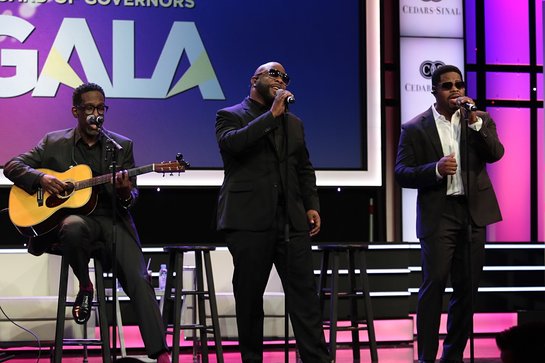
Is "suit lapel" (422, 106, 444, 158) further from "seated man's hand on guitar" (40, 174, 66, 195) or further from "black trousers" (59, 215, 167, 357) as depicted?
"seated man's hand on guitar" (40, 174, 66, 195)

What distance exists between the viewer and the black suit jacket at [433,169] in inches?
210

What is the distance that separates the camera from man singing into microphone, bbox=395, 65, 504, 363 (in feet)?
17.4

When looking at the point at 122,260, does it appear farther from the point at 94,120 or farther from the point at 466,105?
the point at 466,105

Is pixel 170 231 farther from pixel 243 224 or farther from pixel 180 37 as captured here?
pixel 243 224

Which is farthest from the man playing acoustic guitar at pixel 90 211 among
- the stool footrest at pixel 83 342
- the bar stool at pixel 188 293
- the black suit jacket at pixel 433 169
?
the black suit jacket at pixel 433 169

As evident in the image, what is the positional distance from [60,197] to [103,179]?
0.95 ft

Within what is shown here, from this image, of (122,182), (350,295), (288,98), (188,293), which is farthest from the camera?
(350,295)

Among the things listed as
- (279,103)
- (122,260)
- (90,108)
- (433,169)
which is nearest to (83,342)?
(122,260)

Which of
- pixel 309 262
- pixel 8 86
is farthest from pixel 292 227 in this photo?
pixel 8 86

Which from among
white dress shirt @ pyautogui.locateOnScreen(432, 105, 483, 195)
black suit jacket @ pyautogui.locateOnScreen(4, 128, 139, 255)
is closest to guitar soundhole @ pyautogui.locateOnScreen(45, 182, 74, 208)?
black suit jacket @ pyautogui.locateOnScreen(4, 128, 139, 255)

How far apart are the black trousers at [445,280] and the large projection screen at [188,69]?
2.99 m

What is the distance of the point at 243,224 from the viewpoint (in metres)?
4.98

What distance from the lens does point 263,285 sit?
5023 millimetres

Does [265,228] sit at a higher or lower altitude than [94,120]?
lower
